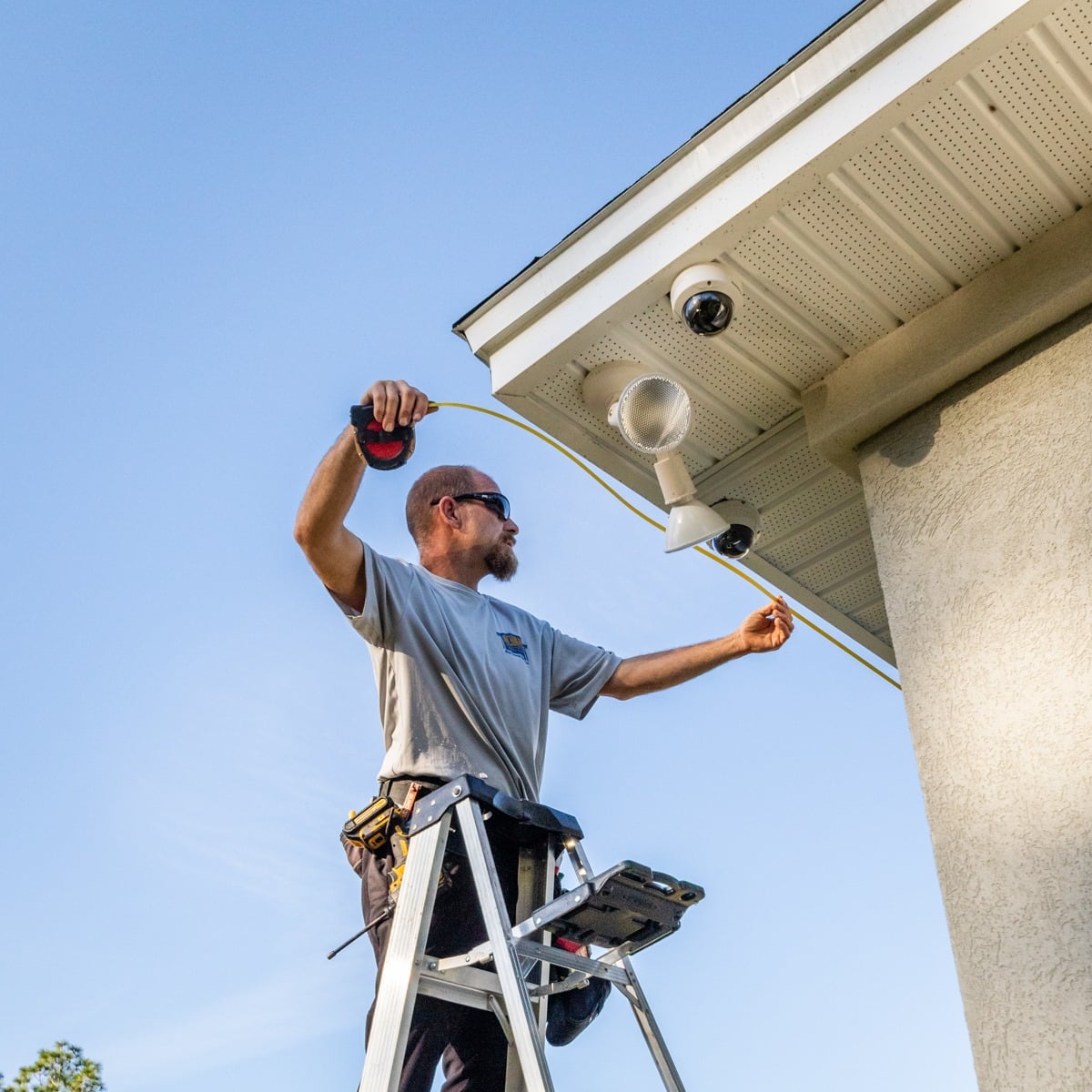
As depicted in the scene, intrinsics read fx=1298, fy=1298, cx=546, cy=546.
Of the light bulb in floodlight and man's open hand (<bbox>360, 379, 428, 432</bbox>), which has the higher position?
the light bulb in floodlight

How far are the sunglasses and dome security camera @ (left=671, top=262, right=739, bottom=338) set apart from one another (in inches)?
34.8

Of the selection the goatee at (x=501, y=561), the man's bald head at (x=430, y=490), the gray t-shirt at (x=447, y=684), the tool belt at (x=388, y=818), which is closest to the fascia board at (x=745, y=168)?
the man's bald head at (x=430, y=490)

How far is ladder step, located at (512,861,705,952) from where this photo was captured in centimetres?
252

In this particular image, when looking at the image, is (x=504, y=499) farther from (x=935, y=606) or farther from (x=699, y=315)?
(x=935, y=606)

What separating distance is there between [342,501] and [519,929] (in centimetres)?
108

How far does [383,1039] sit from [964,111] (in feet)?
7.92

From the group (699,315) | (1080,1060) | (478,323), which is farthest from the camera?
(478,323)

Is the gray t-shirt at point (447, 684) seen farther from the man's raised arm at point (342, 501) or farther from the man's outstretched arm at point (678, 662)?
the man's outstretched arm at point (678, 662)

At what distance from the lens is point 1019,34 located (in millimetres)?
2879

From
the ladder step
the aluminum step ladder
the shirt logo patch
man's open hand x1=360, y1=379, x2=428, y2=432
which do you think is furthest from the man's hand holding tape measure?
the ladder step

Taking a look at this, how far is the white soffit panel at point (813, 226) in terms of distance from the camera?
9.84ft


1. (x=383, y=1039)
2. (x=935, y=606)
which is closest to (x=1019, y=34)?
(x=935, y=606)

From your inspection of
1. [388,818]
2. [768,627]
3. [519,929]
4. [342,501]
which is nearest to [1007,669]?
[768,627]

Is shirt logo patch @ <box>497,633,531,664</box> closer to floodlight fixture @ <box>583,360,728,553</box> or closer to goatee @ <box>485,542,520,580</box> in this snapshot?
goatee @ <box>485,542,520,580</box>
